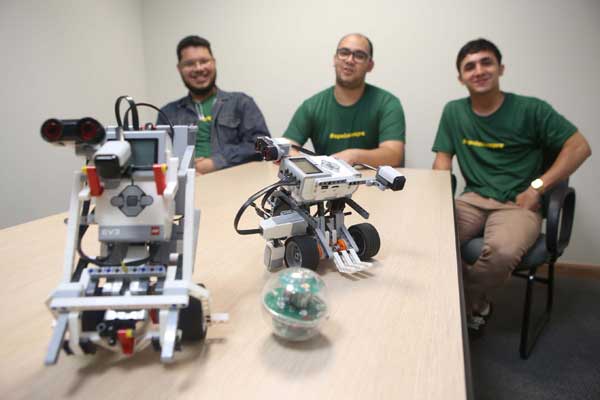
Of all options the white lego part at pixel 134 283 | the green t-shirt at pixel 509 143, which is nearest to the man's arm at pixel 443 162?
the green t-shirt at pixel 509 143

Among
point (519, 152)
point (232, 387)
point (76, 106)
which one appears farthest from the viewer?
point (76, 106)

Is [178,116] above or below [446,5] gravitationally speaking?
below

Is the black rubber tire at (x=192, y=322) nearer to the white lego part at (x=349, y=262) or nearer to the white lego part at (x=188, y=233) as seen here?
the white lego part at (x=188, y=233)

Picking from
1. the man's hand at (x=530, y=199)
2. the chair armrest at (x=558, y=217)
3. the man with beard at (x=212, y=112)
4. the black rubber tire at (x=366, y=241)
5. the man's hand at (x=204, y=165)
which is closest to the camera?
the black rubber tire at (x=366, y=241)

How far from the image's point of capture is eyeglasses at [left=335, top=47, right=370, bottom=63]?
2170 mm

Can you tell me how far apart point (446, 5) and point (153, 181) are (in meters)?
2.50

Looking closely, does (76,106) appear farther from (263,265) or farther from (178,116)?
(263,265)

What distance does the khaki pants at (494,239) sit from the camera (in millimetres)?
1487

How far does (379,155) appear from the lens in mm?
2023

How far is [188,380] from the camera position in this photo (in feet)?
1.69

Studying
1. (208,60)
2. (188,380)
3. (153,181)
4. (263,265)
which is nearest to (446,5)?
(208,60)

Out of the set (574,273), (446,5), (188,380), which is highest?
(446,5)

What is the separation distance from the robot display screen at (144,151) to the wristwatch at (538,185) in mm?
1703

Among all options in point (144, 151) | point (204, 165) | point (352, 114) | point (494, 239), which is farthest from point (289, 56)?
point (144, 151)
